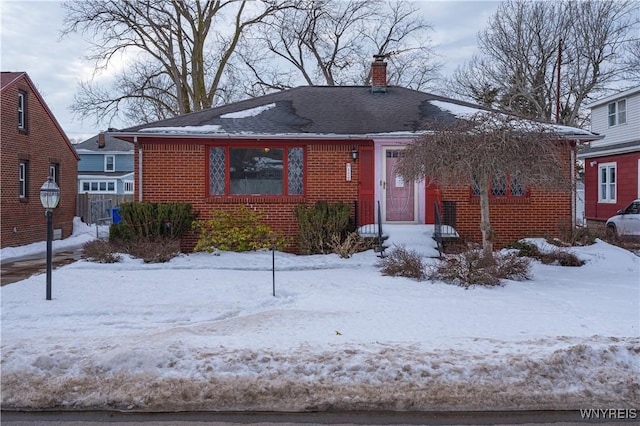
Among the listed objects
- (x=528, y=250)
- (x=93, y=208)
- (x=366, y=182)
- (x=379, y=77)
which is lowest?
(x=528, y=250)

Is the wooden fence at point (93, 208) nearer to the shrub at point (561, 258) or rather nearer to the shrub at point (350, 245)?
the shrub at point (350, 245)

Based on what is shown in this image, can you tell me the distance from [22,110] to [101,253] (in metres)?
9.78

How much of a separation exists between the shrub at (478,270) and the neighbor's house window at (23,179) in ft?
49.4

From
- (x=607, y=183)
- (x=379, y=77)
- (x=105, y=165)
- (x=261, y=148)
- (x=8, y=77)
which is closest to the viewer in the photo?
(x=261, y=148)

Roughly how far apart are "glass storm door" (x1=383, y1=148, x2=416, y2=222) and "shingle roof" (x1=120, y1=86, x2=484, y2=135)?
90cm

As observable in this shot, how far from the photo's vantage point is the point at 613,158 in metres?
23.6

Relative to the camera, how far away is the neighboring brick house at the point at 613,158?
22094 millimetres

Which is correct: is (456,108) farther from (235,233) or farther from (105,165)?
(105,165)

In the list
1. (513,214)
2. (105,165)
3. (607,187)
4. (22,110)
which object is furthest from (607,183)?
(105,165)

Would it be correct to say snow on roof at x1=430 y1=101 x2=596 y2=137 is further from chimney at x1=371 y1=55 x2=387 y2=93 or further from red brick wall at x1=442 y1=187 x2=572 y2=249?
chimney at x1=371 y1=55 x2=387 y2=93

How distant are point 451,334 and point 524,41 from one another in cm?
3191

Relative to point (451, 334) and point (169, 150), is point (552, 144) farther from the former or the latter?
point (169, 150)

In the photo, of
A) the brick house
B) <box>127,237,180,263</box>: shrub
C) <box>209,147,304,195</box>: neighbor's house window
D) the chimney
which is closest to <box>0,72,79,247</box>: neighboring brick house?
the brick house

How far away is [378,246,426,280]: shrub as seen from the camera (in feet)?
31.7
